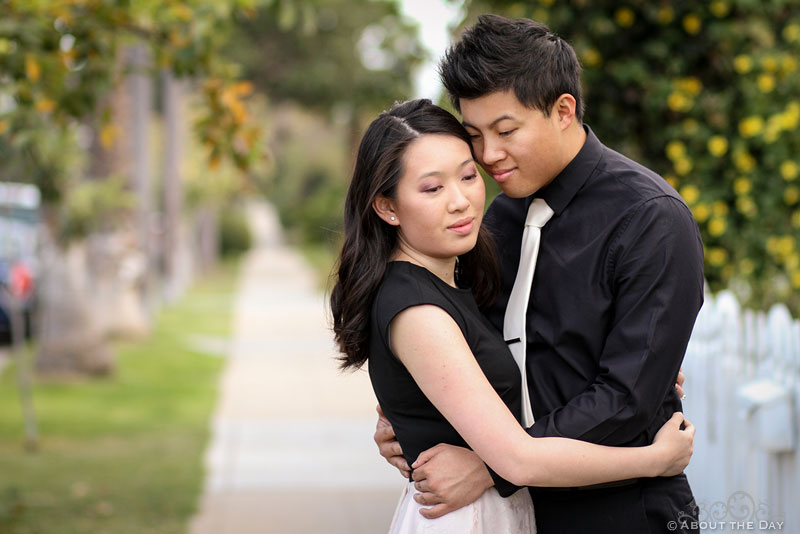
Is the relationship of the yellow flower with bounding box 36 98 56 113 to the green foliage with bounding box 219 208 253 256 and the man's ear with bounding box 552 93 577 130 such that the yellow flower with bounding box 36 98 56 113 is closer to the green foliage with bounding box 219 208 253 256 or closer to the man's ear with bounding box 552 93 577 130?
the man's ear with bounding box 552 93 577 130

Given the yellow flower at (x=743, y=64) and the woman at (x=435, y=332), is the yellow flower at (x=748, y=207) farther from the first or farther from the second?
the woman at (x=435, y=332)

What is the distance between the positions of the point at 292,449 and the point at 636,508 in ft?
17.4

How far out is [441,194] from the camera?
6.91 ft

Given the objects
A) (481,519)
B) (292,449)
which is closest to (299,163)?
(292,449)

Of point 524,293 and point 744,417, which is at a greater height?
point 524,293

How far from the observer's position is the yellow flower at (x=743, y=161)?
4820 millimetres

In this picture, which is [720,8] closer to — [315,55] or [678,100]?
[678,100]

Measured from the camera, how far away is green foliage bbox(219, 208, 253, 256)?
114 feet

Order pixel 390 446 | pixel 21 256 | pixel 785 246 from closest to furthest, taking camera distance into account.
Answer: pixel 390 446 → pixel 785 246 → pixel 21 256

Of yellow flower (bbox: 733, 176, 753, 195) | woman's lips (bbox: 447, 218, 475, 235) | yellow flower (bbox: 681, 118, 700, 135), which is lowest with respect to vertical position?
yellow flower (bbox: 733, 176, 753, 195)

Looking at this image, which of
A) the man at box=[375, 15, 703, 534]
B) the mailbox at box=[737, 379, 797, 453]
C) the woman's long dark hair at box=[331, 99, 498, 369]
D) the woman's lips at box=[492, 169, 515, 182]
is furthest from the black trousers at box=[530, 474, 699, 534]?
the mailbox at box=[737, 379, 797, 453]

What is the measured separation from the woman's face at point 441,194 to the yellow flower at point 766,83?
3073 millimetres

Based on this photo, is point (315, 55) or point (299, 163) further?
point (299, 163)

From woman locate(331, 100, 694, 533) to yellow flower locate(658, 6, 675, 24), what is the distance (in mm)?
3019
